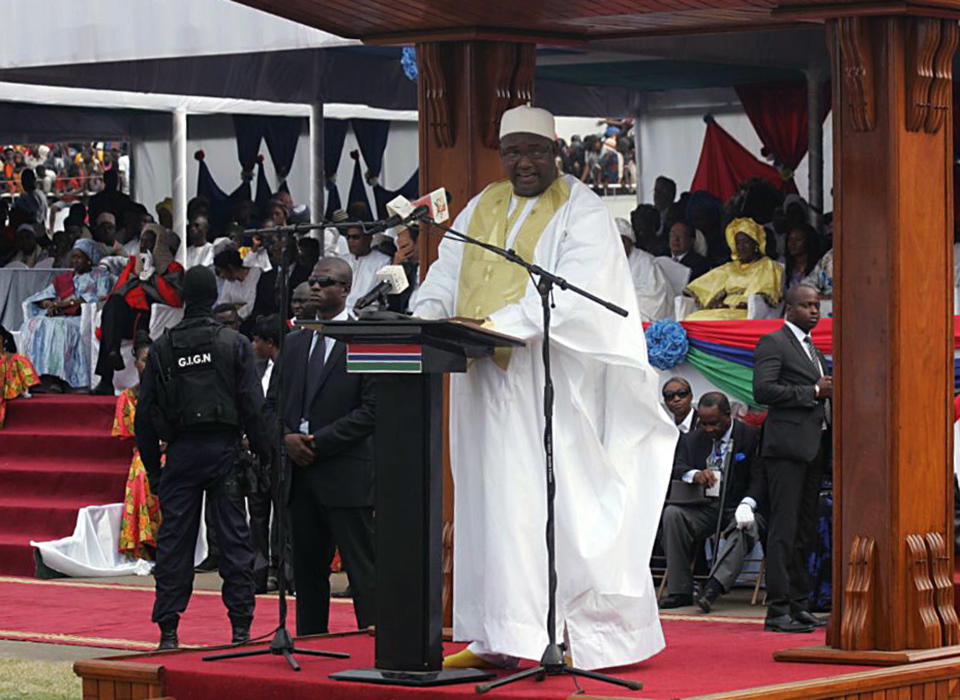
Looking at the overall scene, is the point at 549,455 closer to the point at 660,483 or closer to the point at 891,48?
the point at 660,483

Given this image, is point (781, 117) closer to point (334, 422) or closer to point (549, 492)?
point (334, 422)

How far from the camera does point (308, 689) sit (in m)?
8.42

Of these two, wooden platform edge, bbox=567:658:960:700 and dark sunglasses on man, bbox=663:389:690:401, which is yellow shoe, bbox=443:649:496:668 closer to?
wooden platform edge, bbox=567:658:960:700

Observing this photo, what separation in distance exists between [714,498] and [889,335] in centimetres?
423

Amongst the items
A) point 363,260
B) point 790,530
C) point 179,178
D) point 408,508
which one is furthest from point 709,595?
point 179,178

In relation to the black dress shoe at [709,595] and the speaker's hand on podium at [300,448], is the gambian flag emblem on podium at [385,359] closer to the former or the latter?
the speaker's hand on podium at [300,448]

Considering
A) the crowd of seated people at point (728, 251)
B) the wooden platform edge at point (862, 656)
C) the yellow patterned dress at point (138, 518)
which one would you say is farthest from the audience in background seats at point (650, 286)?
the wooden platform edge at point (862, 656)

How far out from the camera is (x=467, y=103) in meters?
10.2

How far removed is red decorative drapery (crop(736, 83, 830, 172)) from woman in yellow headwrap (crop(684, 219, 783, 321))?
4.00 metres

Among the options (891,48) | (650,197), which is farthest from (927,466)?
(650,197)

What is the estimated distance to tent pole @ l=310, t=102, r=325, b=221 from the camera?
1886 cm

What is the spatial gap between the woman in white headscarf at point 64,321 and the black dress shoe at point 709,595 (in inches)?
295

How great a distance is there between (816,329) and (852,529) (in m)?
4.35

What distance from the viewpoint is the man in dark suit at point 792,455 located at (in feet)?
37.9
